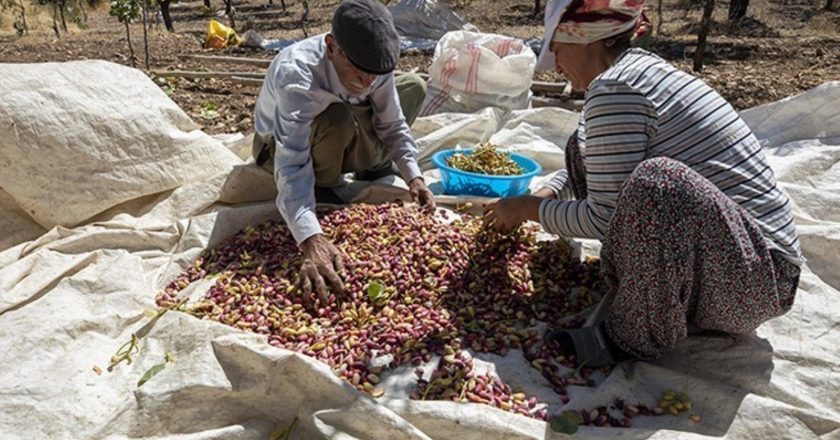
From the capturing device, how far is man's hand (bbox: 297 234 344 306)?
2.25m

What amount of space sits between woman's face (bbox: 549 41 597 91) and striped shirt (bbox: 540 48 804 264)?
0.32 feet

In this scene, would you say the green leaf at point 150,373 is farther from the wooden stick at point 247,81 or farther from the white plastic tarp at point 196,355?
the wooden stick at point 247,81

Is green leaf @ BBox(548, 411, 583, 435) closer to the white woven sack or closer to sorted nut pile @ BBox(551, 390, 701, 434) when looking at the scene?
sorted nut pile @ BBox(551, 390, 701, 434)

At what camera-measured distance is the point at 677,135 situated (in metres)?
1.84

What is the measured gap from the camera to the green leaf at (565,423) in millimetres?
1781

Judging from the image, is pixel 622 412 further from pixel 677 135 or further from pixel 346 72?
pixel 346 72

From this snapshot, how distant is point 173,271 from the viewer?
2.63 metres

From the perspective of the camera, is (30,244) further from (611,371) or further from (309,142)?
(611,371)

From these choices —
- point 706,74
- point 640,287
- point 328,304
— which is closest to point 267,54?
point 706,74

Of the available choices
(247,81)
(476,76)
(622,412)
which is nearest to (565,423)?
(622,412)

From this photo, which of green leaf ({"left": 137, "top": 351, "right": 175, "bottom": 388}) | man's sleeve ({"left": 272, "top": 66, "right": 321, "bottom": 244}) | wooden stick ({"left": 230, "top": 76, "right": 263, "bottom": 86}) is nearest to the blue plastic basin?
man's sleeve ({"left": 272, "top": 66, "right": 321, "bottom": 244})

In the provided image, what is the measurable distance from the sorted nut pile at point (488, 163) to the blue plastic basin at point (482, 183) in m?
0.06

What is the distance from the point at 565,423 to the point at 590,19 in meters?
1.15

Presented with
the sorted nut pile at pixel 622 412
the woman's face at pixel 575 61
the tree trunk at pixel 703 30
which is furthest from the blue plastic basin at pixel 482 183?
the tree trunk at pixel 703 30
